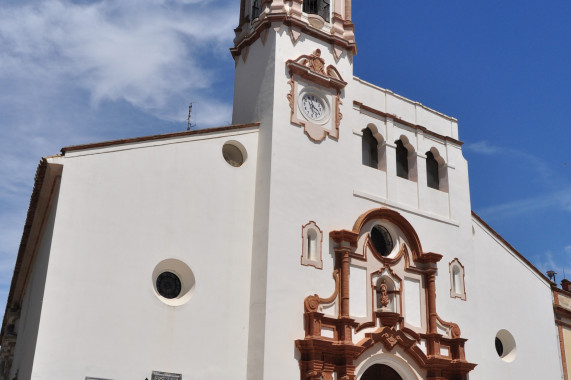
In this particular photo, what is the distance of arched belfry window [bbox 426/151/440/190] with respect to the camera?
26.2 meters

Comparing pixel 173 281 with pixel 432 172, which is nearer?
pixel 173 281

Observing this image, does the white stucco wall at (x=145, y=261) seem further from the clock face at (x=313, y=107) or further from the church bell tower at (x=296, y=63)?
the clock face at (x=313, y=107)

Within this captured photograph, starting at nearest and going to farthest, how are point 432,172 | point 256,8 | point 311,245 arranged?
point 311,245, point 256,8, point 432,172

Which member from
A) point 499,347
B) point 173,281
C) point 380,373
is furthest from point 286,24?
point 499,347

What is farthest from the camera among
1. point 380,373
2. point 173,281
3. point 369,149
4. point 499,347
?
point 499,347

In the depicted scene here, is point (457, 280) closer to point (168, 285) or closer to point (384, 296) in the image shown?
point (384, 296)

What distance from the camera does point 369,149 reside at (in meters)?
25.0

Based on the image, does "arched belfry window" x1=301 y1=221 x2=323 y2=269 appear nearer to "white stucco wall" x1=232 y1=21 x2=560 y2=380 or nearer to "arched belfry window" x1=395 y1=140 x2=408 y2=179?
"white stucco wall" x1=232 y1=21 x2=560 y2=380

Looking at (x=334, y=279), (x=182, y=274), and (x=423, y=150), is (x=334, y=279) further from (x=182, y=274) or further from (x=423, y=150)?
(x=423, y=150)

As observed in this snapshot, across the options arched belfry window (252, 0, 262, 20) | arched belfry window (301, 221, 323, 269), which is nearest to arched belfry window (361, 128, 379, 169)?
arched belfry window (301, 221, 323, 269)

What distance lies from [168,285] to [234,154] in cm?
479

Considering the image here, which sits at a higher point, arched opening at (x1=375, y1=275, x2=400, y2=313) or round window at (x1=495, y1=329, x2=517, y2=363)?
arched opening at (x1=375, y1=275, x2=400, y2=313)

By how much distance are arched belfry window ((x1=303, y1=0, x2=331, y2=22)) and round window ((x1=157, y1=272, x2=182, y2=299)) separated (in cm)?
1066

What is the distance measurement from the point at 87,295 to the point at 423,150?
13602 mm
